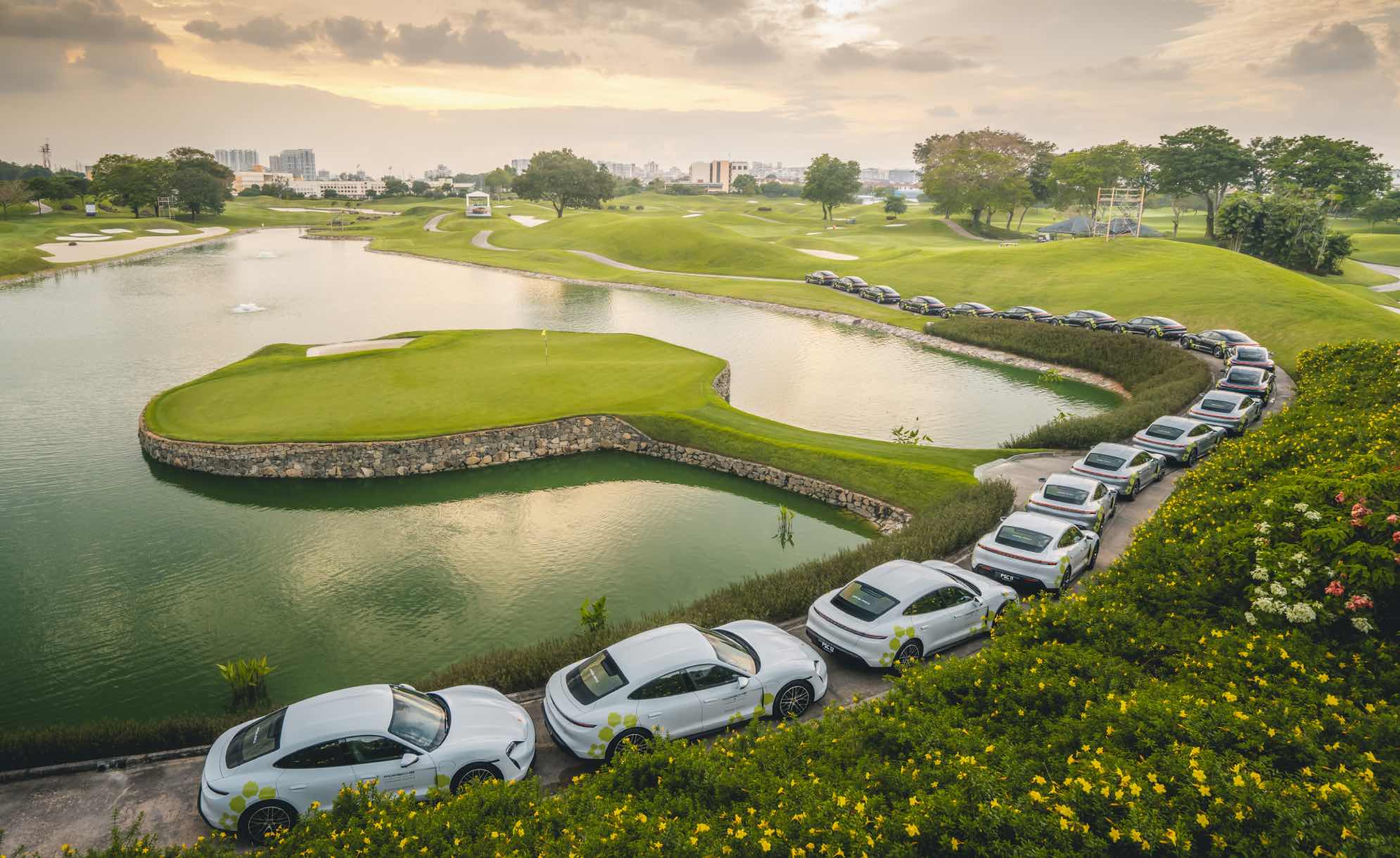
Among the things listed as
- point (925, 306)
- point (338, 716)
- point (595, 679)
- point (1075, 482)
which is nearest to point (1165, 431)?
point (1075, 482)

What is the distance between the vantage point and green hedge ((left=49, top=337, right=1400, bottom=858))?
6758 millimetres

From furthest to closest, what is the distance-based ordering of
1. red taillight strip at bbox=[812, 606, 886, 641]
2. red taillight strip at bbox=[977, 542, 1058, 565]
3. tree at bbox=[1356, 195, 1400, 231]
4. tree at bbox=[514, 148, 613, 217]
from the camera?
1. tree at bbox=[514, 148, 613, 217]
2. tree at bbox=[1356, 195, 1400, 231]
3. red taillight strip at bbox=[977, 542, 1058, 565]
4. red taillight strip at bbox=[812, 606, 886, 641]

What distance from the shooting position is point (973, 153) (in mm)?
113250

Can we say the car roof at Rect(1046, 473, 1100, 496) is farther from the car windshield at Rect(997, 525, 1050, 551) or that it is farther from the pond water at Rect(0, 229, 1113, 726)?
the pond water at Rect(0, 229, 1113, 726)

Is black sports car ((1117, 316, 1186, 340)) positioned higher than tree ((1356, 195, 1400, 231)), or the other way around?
tree ((1356, 195, 1400, 231))

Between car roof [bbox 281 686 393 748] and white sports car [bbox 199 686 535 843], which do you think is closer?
white sports car [bbox 199 686 535 843]

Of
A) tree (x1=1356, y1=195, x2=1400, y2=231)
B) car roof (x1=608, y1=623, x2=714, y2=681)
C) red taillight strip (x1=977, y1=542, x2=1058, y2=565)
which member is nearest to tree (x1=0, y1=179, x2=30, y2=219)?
car roof (x1=608, y1=623, x2=714, y2=681)

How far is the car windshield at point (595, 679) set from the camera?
11.0 m

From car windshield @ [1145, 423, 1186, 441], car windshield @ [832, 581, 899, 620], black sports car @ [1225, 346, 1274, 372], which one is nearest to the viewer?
car windshield @ [832, 581, 899, 620]

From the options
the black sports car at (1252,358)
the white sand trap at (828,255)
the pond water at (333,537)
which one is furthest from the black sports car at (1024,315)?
the white sand trap at (828,255)

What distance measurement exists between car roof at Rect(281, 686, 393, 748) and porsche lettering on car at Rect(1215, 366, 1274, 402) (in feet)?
109

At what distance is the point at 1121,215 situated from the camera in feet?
318

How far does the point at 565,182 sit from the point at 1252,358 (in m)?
123

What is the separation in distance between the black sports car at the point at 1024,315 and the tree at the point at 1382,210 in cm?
9470
